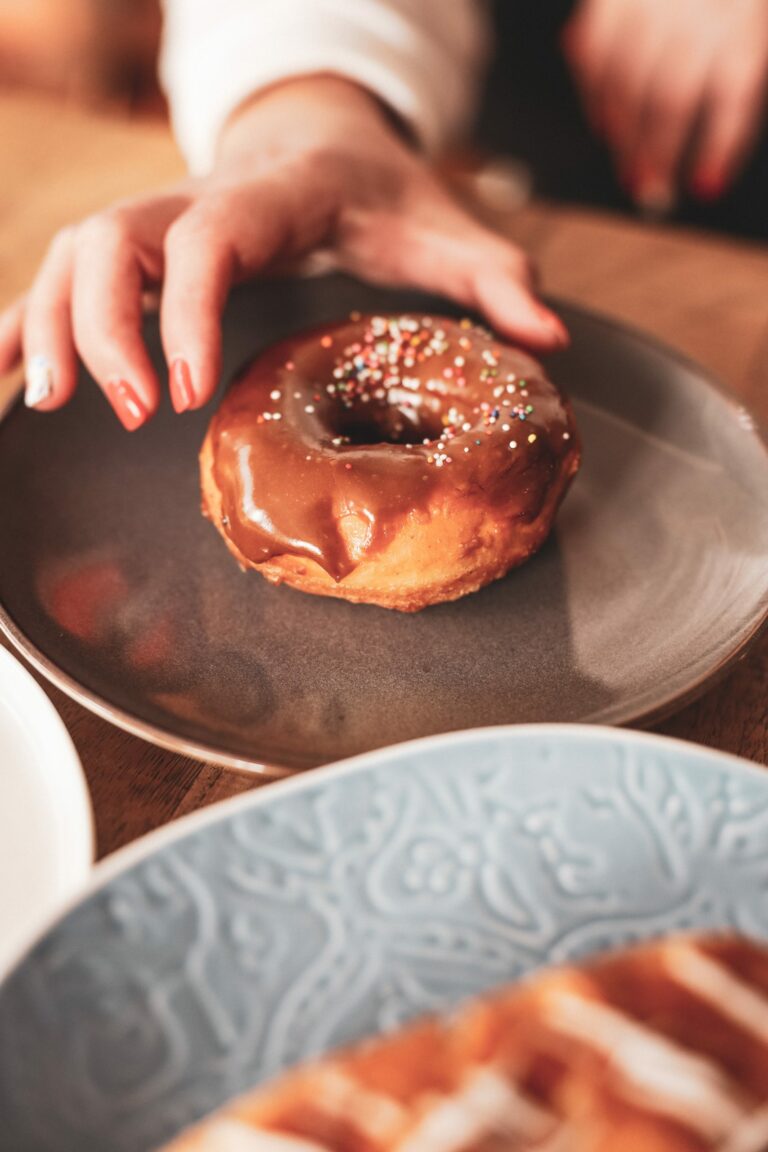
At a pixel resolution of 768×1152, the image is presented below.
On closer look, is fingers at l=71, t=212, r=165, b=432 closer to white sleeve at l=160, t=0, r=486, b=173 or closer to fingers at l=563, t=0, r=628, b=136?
white sleeve at l=160, t=0, r=486, b=173

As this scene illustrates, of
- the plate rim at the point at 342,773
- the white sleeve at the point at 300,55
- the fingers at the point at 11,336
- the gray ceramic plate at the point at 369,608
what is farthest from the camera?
the white sleeve at the point at 300,55

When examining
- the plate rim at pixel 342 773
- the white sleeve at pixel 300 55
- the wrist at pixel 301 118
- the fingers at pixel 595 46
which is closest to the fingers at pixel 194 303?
the wrist at pixel 301 118

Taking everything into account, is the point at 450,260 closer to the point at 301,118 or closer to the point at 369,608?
the point at 301,118

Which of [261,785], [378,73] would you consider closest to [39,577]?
[261,785]

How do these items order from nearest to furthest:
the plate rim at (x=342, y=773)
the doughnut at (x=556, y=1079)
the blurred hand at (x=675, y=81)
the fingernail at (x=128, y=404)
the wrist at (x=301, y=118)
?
the doughnut at (x=556, y=1079) < the plate rim at (x=342, y=773) < the fingernail at (x=128, y=404) < the wrist at (x=301, y=118) < the blurred hand at (x=675, y=81)

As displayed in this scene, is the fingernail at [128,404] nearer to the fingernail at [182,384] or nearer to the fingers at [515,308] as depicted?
the fingernail at [182,384]

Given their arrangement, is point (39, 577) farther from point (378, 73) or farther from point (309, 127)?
→ point (378, 73)

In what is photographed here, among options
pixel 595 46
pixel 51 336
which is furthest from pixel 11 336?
pixel 595 46
